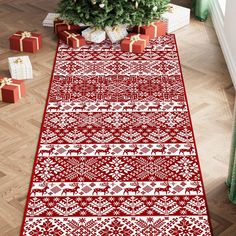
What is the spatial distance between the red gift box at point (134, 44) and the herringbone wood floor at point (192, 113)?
1.15 feet

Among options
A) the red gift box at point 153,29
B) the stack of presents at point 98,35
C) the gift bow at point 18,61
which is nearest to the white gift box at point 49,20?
the stack of presents at point 98,35

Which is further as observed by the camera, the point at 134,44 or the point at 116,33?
the point at 116,33

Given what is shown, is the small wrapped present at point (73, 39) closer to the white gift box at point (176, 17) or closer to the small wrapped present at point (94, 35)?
the small wrapped present at point (94, 35)

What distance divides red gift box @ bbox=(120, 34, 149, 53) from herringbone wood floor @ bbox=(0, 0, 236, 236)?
0.35 meters

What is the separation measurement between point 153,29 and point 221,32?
608 mm

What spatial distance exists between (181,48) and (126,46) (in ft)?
1.66

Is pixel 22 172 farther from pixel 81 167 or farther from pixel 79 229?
pixel 79 229

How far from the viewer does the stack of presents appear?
5848 millimetres

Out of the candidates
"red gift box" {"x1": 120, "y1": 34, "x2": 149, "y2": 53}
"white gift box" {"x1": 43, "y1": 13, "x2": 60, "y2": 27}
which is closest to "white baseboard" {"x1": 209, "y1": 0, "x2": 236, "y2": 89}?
"red gift box" {"x1": 120, "y1": 34, "x2": 149, "y2": 53}

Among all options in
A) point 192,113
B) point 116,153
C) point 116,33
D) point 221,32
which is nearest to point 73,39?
point 116,33

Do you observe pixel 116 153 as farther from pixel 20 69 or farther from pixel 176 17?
pixel 176 17

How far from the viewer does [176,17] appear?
628 cm

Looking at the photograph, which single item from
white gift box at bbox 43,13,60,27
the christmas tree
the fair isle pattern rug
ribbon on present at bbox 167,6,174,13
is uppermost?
the christmas tree

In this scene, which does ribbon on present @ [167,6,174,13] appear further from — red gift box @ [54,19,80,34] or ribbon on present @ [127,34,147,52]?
red gift box @ [54,19,80,34]
